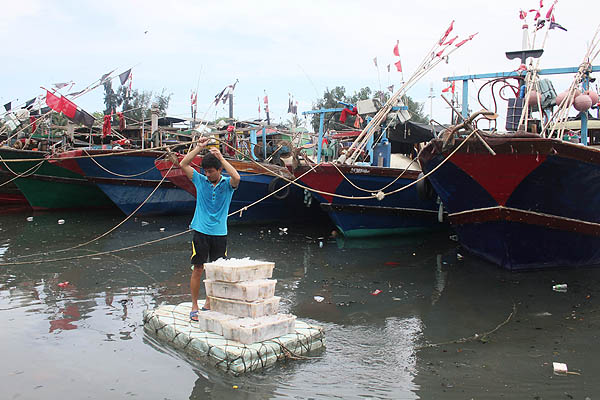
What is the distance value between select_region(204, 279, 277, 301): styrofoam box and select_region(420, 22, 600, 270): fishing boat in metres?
3.10

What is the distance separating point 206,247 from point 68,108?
6.86m

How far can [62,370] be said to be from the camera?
381cm

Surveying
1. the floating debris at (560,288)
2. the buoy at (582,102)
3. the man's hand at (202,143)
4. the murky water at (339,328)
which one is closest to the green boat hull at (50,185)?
the murky water at (339,328)

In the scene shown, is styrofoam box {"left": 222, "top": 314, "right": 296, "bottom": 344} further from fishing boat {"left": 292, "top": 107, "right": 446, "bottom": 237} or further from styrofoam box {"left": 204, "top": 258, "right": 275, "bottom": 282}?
fishing boat {"left": 292, "top": 107, "right": 446, "bottom": 237}

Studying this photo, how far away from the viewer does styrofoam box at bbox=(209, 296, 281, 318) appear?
4141 millimetres

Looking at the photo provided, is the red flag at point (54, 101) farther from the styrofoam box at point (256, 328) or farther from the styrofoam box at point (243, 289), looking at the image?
the styrofoam box at point (256, 328)

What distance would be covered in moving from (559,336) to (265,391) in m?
2.98

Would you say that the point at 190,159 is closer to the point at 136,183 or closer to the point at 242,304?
the point at 242,304

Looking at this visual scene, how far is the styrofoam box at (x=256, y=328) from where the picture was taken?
12.9 feet

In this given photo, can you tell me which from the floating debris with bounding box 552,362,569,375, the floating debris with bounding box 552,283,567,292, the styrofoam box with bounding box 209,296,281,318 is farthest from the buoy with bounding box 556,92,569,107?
the styrofoam box with bounding box 209,296,281,318

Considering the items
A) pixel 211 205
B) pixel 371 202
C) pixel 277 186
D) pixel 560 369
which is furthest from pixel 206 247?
pixel 277 186

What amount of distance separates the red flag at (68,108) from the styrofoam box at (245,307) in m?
7.17

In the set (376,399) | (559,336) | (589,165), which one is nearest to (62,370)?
(376,399)

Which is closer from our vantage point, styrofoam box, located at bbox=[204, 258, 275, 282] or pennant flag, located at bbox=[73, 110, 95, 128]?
styrofoam box, located at bbox=[204, 258, 275, 282]
